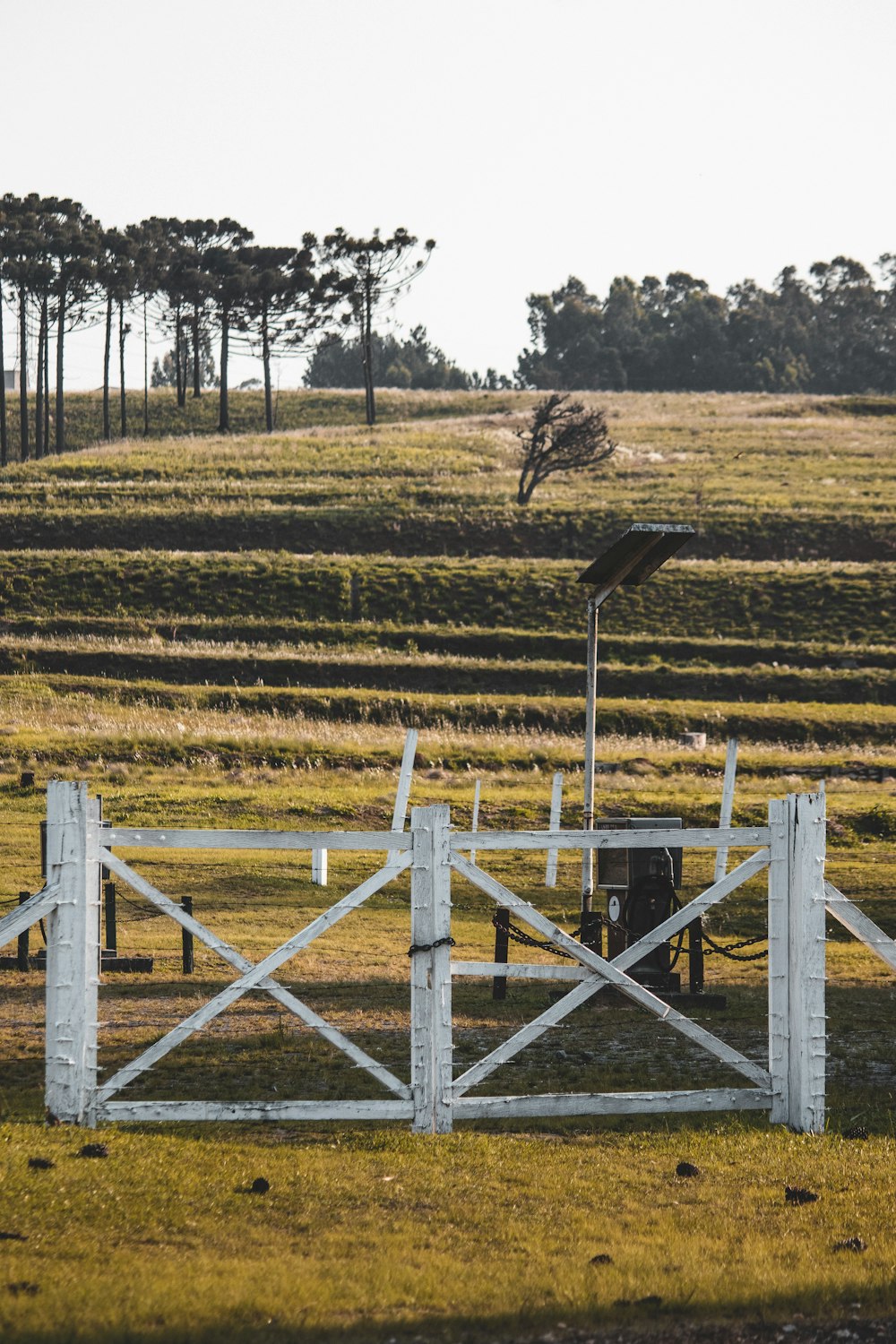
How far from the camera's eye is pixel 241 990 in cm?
739

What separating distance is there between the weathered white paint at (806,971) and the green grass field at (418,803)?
0.27 m

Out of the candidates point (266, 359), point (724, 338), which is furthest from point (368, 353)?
point (724, 338)

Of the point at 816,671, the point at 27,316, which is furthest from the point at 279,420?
the point at 816,671

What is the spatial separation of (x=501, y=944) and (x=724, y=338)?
14667 cm

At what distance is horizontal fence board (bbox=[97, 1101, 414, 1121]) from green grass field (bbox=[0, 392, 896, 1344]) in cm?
14

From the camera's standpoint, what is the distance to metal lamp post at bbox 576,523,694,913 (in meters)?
12.4

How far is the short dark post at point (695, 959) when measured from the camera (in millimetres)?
11552

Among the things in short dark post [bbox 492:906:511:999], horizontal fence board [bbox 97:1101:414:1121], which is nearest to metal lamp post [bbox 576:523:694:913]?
short dark post [bbox 492:906:511:999]

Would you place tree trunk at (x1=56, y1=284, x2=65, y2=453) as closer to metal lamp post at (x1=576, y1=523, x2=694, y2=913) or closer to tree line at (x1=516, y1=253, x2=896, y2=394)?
tree line at (x1=516, y1=253, x2=896, y2=394)

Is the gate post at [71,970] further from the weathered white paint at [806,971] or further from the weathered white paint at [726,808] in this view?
the weathered white paint at [726,808]

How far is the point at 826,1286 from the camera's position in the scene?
552 cm

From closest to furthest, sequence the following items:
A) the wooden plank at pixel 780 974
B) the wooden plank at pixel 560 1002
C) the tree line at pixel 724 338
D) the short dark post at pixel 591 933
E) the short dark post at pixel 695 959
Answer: the wooden plank at pixel 560 1002 < the wooden plank at pixel 780 974 < the short dark post at pixel 591 933 < the short dark post at pixel 695 959 < the tree line at pixel 724 338

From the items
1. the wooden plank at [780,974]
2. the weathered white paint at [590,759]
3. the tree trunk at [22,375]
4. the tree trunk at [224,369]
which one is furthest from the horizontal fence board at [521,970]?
the tree trunk at [224,369]

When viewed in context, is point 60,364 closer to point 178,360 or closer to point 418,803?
point 178,360
